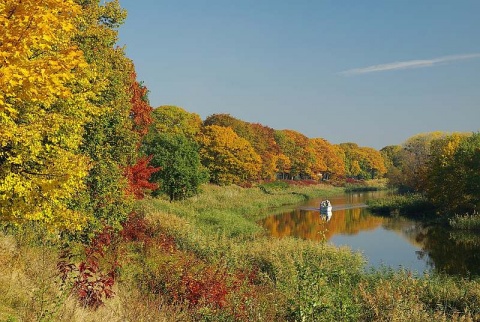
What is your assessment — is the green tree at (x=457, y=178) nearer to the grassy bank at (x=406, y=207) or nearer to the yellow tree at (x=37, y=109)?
the grassy bank at (x=406, y=207)

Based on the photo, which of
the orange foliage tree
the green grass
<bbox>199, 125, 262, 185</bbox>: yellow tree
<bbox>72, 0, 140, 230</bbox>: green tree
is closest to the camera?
<bbox>72, 0, 140, 230</bbox>: green tree

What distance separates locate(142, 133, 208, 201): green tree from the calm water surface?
29.0 ft

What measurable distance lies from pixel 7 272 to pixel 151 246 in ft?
34.6

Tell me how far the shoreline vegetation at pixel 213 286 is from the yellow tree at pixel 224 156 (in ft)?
124

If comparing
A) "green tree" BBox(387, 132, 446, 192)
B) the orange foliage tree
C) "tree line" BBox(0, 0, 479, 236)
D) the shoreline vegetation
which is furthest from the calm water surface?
the orange foliage tree

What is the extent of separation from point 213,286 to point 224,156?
5316cm

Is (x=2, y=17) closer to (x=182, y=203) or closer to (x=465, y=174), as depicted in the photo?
(x=182, y=203)

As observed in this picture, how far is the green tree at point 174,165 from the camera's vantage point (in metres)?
43.7

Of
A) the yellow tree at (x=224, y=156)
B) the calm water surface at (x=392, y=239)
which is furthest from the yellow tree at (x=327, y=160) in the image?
the calm water surface at (x=392, y=239)

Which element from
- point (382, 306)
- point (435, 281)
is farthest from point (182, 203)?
point (382, 306)

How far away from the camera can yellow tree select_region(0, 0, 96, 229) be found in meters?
Answer: 8.92

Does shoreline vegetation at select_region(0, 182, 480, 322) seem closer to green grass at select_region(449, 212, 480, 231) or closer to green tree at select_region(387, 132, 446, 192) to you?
green grass at select_region(449, 212, 480, 231)

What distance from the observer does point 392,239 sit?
3709 cm

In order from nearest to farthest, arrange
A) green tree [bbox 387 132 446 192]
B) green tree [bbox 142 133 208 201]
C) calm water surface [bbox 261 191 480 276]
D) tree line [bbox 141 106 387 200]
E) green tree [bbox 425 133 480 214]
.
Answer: calm water surface [bbox 261 191 480 276] < green tree [bbox 142 133 208 201] < tree line [bbox 141 106 387 200] < green tree [bbox 425 133 480 214] < green tree [bbox 387 132 446 192]
